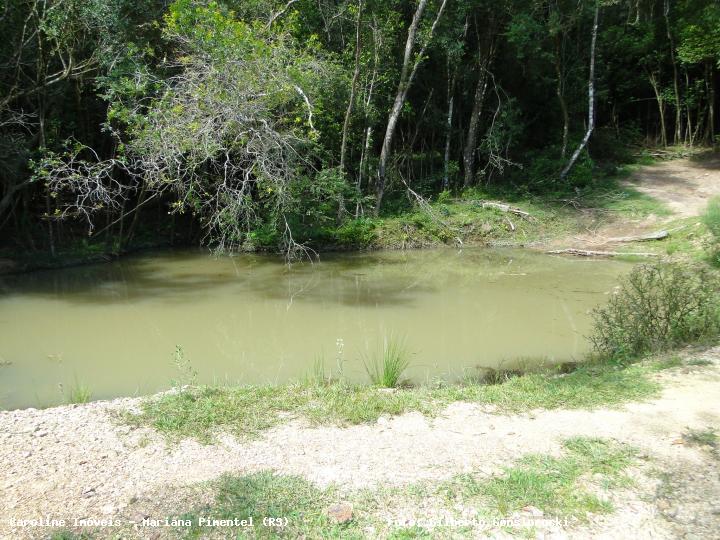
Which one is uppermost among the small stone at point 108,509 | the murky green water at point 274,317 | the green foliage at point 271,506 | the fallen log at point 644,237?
the fallen log at point 644,237

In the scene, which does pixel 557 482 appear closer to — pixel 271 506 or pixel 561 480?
pixel 561 480

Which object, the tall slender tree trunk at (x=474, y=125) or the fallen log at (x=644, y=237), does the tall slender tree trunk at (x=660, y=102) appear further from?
the fallen log at (x=644, y=237)

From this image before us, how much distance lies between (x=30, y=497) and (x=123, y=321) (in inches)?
A: 229

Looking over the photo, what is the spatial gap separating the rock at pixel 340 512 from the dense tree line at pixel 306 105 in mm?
7726

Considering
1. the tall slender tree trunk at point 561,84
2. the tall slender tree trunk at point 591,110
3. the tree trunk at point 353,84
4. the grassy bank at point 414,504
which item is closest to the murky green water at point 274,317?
the grassy bank at point 414,504

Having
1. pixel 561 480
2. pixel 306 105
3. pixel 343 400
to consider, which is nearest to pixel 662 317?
pixel 561 480

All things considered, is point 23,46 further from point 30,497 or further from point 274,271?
point 30,497

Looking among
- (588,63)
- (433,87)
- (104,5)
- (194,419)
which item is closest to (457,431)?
(194,419)

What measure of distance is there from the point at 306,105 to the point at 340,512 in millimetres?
10041

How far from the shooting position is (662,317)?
20.1ft

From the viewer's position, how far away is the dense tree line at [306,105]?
431 inches

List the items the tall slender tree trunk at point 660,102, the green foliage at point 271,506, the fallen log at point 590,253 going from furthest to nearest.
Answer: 1. the tall slender tree trunk at point 660,102
2. the fallen log at point 590,253
3. the green foliage at point 271,506

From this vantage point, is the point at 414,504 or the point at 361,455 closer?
the point at 414,504

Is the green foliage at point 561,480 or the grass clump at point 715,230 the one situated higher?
the grass clump at point 715,230
